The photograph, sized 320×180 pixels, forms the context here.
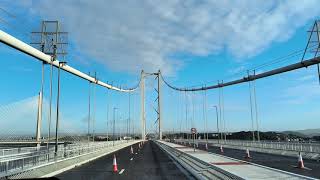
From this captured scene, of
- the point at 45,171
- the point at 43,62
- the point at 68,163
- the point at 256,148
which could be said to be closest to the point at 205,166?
the point at 45,171

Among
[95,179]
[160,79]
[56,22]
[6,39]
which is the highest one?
[160,79]

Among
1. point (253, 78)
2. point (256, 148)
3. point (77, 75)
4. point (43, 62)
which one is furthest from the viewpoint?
point (253, 78)

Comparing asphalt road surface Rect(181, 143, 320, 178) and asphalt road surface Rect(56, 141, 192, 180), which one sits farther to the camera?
asphalt road surface Rect(181, 143, 320, 178)

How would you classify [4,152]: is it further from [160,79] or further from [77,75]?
[160,79]

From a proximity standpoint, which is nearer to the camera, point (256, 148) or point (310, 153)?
point (310, 153)

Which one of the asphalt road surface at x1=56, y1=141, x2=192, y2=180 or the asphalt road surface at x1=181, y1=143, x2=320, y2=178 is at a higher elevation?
the asphalt road surface at x1=56, y1=141, x2=192, y2=180

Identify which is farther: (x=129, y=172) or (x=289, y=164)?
(x=289, y=164)

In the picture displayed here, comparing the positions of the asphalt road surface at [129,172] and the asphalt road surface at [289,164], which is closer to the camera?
the asphalt road surface at [129,172]

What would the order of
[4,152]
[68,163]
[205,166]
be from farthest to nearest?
[68,163] → [4,152] → [205,166]

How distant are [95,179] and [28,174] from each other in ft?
9.93

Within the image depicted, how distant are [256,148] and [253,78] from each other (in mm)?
18184

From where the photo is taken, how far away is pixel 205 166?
20391 mm

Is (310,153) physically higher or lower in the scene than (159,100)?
lower

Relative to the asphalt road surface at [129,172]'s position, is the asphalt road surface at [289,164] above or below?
below
